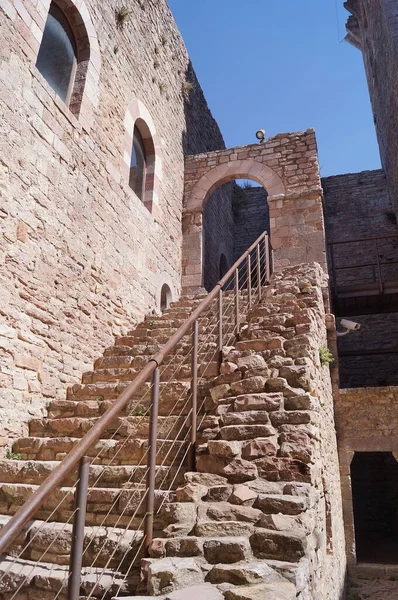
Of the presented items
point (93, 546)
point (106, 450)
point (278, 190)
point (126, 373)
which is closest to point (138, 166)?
point (278, 190)

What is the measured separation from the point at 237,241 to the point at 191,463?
12901 mm

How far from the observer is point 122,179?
7270mm

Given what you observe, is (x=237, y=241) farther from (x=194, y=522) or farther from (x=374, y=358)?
(x=194, y=522)

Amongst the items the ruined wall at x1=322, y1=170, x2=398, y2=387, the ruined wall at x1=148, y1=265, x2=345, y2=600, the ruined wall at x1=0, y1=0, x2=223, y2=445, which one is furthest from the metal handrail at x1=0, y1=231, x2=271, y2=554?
the ruined wall at x1=322, y1=170, x2=398, y2=387

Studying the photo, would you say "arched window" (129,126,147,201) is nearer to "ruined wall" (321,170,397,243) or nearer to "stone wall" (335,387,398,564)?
"stone wall" (335,387,398,564)

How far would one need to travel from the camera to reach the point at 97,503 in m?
3.32

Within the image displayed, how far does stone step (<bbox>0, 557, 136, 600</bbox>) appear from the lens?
2535mm

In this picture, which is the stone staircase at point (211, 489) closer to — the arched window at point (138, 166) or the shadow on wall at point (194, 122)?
the arched window at point (138, 166)

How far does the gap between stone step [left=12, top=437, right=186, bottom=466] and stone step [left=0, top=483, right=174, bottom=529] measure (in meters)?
0.27

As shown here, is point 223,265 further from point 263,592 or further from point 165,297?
point 263,592

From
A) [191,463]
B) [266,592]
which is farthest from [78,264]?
[266,592]

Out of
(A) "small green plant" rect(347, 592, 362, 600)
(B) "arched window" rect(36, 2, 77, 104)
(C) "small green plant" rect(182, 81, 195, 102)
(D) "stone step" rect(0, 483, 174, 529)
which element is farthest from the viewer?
(C) "small green plant" rect(182, 81, 195, 102)

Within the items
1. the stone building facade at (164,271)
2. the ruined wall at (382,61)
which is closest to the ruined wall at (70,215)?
the stone building facade at (164,271)

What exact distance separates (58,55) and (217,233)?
7979mm
